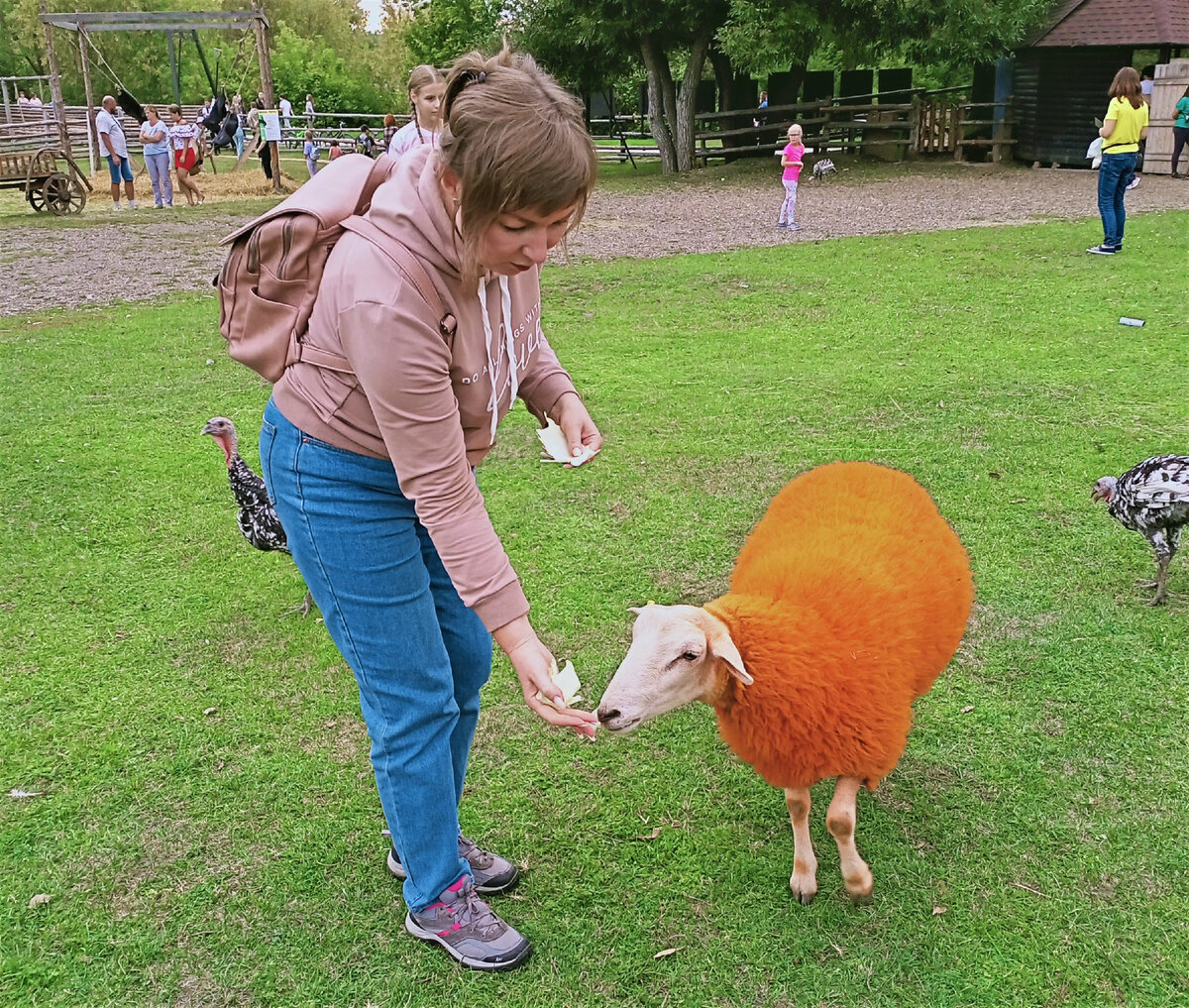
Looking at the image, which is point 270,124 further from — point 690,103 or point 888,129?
point 888,129

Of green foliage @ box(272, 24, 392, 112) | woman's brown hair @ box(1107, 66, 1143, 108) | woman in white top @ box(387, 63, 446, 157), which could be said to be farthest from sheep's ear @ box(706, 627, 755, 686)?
green foliage @ box(272, 24, 392, 112)

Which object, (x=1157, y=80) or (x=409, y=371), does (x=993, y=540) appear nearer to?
(x=409, y=371)

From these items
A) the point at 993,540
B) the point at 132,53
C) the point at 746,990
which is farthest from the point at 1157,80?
the point at 132,53

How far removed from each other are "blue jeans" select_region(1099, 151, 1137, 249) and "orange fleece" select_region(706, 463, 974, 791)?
9.76 m

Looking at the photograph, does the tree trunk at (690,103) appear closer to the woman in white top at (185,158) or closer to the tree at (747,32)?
the tree at (747,32)

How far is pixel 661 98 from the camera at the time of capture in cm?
→ 2386

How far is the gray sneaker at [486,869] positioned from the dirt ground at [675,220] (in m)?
9.95

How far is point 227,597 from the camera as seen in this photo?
15.2ft

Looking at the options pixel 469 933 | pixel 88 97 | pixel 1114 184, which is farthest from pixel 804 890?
pixel 88 97

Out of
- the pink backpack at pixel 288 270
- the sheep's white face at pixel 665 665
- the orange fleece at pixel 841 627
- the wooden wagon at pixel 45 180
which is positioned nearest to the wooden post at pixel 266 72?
the wooden wagon at pixel 45 180

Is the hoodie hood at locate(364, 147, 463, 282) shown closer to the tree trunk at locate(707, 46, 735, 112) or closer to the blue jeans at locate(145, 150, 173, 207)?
the blue jeans at locate(145, 150, 173, 207)

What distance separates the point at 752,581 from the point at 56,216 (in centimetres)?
2022

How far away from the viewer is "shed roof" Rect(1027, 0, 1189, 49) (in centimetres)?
1969

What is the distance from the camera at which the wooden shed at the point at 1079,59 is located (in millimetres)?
19922
